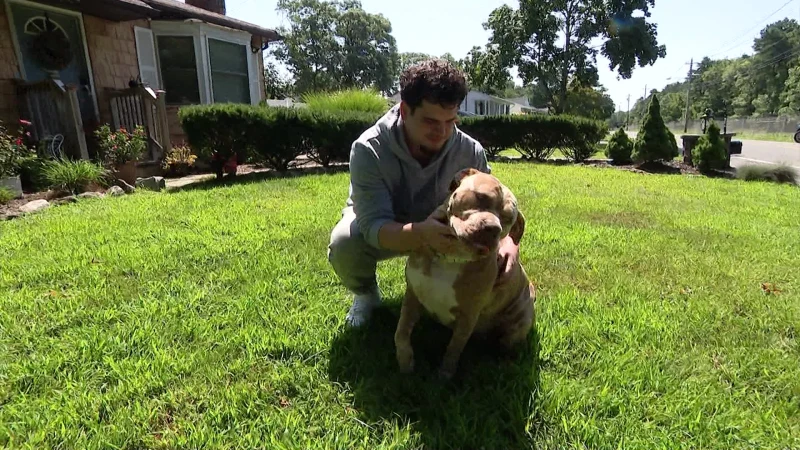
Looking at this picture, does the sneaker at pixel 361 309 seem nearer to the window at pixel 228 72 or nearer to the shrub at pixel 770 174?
the shrub at pixel 770 174

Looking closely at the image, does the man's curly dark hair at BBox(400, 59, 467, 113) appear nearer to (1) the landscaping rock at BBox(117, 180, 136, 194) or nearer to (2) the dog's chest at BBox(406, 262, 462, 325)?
(2) the dog's chest at BBox(406, 262, 462, 325)

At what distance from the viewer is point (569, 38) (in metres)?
25.5

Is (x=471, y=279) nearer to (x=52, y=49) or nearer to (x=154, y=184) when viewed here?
(x=154, y=184)

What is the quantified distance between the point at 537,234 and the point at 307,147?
17.6 ft

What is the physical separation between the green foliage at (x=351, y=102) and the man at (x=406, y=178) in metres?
8.48

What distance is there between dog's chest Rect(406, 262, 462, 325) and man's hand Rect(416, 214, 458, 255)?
0.29 ft

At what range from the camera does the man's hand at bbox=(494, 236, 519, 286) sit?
1781mm

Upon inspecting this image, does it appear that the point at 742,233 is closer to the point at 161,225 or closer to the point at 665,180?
the point at 665,180

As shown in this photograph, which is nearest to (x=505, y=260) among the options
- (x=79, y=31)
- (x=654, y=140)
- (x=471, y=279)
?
(x=471, y=279)

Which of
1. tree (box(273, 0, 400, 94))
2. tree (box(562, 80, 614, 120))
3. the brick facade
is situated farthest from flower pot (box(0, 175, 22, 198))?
tree (box(273, 0, 400, 94))

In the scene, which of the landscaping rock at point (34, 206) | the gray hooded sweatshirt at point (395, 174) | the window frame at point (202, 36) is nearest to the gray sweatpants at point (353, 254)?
the gray hooded sweatshirt at point (395, 174)

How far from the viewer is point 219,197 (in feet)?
19.1

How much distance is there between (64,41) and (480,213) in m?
9.05

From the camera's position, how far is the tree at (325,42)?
1768 inches
